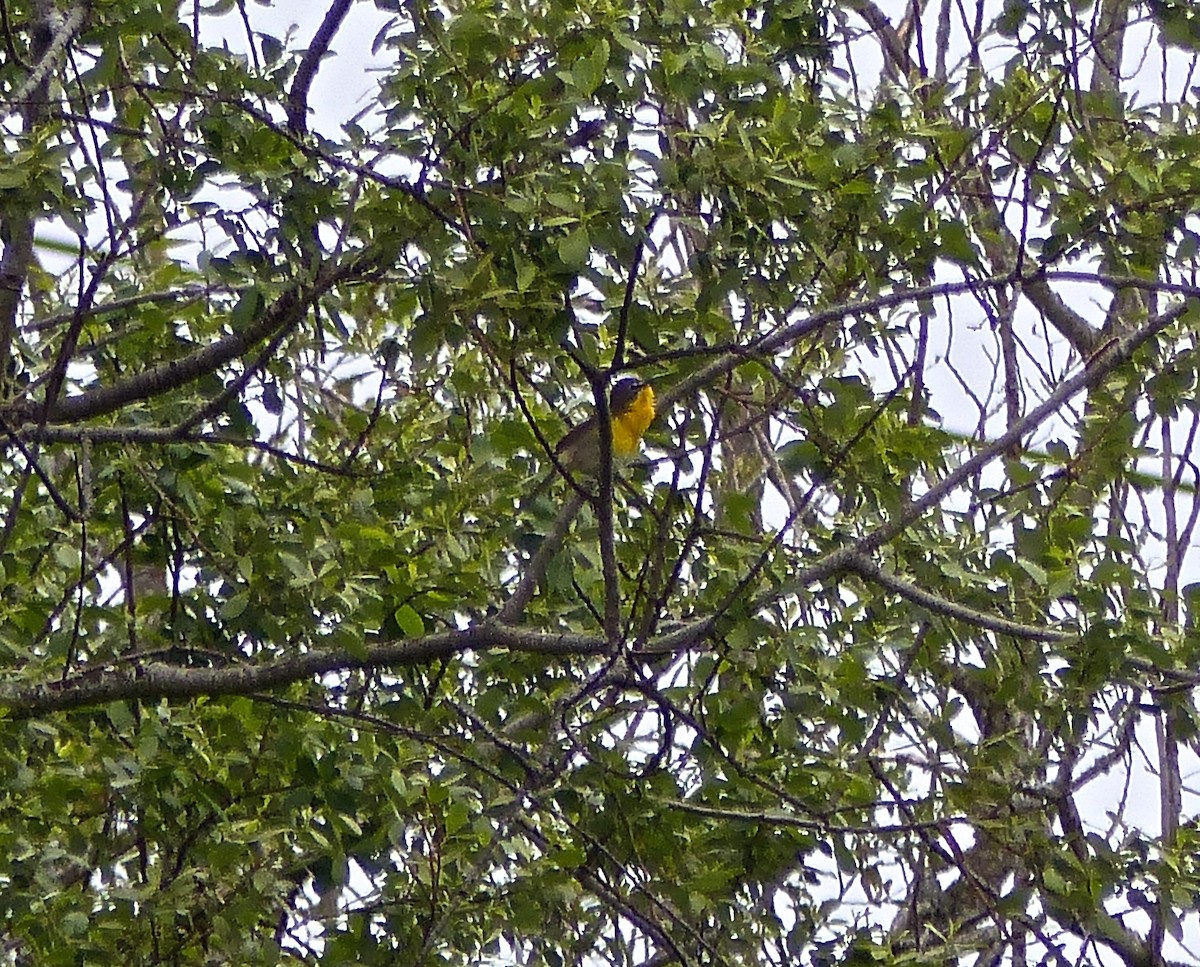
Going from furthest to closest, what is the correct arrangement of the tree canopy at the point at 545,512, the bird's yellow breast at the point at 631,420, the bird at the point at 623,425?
the bird's yellow breast at the point at 631,420 → the bird at the point at 623,425 → the tree canopy at the point at 545,512

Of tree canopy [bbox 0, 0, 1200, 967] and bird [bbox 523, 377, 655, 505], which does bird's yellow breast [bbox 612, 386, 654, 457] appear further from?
tree canopy [bbox 0, 0, 1200, 967]

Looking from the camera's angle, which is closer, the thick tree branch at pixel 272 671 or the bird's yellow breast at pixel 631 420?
the thick tree branch at pixel 272 671

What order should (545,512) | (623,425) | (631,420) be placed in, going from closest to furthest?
(545,512)
(623,425)
(631,420)

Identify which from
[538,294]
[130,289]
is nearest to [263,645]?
[130,289]

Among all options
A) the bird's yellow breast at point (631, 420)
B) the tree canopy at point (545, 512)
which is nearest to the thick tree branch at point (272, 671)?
the tree canopy at point (545, 512)

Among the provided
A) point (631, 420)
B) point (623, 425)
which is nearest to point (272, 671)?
point (623, 425)

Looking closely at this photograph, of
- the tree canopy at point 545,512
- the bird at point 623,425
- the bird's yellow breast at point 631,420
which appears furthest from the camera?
the bird's yellow breast at point 631,420

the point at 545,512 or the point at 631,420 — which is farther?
the point at 631,420

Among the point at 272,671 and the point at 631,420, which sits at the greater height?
the point at 631,420

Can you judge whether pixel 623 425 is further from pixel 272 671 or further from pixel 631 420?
pixel 272 671

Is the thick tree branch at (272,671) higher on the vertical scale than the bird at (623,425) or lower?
lower

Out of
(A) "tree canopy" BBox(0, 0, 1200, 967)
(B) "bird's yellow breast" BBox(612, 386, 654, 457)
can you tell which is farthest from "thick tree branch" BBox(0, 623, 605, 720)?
(B) "bird's yellow breast" BBox(612, 386, 654, 457)

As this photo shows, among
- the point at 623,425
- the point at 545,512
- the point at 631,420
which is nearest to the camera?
the point at 545,512

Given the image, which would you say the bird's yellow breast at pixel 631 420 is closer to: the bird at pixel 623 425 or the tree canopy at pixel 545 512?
the bird at pixel 623 425
